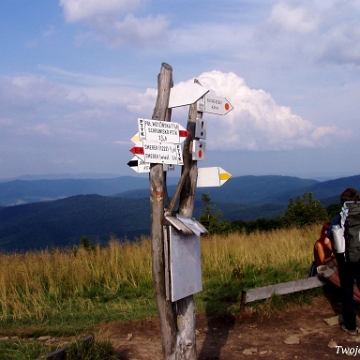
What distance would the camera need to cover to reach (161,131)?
3.79 m

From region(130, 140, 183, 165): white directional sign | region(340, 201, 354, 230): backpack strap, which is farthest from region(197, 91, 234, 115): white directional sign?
region(340, 201, 354, 230): backpack strap

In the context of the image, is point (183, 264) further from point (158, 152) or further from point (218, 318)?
point (218, 318)

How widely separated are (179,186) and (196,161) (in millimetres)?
300

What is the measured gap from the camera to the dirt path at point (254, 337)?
512cm

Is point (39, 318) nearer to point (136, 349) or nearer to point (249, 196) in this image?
point (136, 349)

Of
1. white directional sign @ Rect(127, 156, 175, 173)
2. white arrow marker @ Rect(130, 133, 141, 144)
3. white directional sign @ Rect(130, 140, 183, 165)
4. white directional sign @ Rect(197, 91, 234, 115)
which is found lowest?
white directional sign @ Rect(127, 156, 175, 173)

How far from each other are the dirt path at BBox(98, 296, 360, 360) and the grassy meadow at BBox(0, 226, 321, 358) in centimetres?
30

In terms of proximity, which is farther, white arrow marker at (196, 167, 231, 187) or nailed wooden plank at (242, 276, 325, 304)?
nailed wooden plank at (242, 276, 325, 304)

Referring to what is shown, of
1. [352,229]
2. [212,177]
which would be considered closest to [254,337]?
[352,229]

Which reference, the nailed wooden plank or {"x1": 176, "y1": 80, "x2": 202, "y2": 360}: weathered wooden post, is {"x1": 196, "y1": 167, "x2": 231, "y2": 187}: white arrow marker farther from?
the nailed wooden plank

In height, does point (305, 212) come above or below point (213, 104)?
below

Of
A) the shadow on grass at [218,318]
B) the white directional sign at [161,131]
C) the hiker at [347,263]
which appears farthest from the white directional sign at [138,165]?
the hiker at [347,263]

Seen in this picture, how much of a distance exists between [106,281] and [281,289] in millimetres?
3218

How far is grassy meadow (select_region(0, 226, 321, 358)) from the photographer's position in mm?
6352
